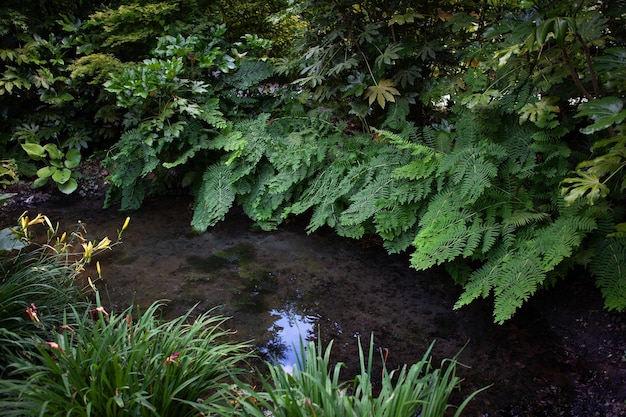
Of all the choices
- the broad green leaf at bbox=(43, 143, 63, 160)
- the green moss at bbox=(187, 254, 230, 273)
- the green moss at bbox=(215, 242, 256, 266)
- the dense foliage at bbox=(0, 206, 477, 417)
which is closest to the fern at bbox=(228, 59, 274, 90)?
the green moss at bbox=(215, 242, 256, 266)

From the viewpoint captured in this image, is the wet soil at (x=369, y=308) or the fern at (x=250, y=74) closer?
the wet soil at (x=369, y=308)

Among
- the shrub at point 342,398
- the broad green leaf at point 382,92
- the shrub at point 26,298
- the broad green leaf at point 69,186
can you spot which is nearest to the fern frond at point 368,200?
the broad green leaf at point 382,92

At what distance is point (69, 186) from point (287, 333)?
10.3ft

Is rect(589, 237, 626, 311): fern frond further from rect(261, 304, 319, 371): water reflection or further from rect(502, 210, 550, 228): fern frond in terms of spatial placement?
rect(261, 304, 319, 371): water reflection

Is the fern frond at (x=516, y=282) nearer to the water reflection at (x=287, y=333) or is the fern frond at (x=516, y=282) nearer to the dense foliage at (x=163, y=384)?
the dense foliage at (x=163, y=384)

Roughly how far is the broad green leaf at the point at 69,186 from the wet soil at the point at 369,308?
0.71 metres

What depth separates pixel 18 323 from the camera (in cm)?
207

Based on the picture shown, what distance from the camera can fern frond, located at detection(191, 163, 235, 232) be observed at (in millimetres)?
3891

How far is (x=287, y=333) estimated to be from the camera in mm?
2676

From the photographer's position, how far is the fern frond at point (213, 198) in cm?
389

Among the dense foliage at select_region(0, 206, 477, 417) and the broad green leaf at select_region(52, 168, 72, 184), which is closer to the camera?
the dense foliage at select_region(0, 206, 477, 417)

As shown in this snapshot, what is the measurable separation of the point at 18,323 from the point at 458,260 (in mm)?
2350

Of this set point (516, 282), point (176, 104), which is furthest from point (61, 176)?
point (516, 282)

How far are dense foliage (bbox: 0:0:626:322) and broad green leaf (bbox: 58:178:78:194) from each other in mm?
27
